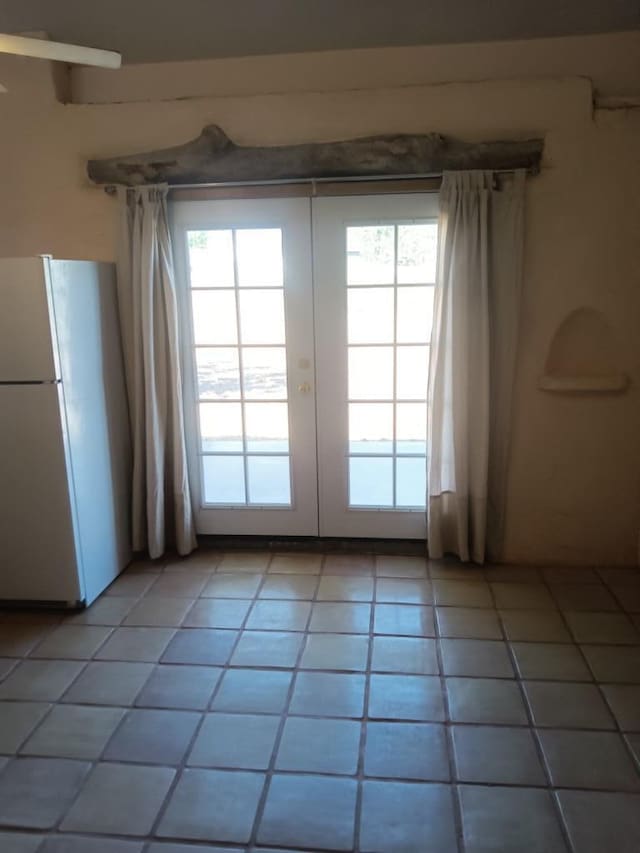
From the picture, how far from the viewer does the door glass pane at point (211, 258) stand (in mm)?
3217

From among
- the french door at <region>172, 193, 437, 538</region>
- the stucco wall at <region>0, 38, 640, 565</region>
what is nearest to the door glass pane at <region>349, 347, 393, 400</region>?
the french door at <region>172, 193, 437, 538</region>

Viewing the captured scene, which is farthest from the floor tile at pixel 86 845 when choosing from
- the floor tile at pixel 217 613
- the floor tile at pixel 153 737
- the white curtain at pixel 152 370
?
the white curtain at pixel 152 370

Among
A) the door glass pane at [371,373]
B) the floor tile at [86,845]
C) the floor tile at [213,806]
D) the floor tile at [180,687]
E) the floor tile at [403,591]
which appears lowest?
the floor tile at [86,845]

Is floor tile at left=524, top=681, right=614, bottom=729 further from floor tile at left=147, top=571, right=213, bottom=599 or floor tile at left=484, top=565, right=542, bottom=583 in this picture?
floor tile at left=147, top=571, right=213, bottom=599

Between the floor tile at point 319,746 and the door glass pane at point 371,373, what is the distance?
1686 millimetres

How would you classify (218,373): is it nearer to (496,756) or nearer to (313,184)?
(313,184)

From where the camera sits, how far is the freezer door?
101 inches

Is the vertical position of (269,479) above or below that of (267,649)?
above

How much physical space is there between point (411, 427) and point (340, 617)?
1077 millimetres

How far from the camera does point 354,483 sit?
3.46m

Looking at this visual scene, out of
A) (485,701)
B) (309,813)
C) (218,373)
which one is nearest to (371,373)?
(218,373)

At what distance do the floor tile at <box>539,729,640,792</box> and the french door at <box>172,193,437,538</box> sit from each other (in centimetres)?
149

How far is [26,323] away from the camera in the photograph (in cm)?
262

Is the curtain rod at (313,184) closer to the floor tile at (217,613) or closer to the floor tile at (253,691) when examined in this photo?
the floor tile at (217,613)
